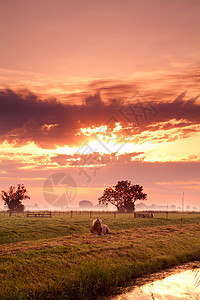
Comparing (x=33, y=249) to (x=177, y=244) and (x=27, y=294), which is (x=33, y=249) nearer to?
(x=27, y=294)

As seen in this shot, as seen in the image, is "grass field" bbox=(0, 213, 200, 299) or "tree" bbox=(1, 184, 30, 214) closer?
"grass field" bbox=(0, 213, 200, 299)

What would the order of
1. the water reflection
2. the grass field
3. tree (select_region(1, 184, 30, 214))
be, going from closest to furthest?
the water reflection, the grass field, tree (select_region(1, 184, 30, 214))

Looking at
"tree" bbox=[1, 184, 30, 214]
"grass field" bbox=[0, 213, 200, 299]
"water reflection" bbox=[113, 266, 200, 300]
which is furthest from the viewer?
"tree" bbox=[1, 184, 30, 214]

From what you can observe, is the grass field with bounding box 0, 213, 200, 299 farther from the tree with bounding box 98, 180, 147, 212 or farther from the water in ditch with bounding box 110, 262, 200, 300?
the tree with bounding box 98, 180, 147, 212

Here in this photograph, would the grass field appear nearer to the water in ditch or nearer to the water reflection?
the water in ditch

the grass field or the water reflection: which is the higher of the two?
the grass field

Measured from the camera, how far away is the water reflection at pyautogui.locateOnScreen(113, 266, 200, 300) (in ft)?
41.4

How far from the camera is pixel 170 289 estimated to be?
13.8 meters

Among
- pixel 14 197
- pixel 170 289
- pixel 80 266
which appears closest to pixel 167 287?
pixel 170 289

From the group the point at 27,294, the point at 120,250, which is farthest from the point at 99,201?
the point at 27,294

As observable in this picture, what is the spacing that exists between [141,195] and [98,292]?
318ft

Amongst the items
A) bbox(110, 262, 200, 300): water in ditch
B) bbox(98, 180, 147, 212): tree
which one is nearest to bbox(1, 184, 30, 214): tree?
bbox(98, 180, 147, 212): tree

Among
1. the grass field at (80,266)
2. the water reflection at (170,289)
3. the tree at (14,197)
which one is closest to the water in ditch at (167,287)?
the water reflection at (170,289)

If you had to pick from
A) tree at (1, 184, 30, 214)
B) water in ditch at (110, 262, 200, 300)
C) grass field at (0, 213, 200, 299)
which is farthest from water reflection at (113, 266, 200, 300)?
tree at (1, 184, 30, 214)
